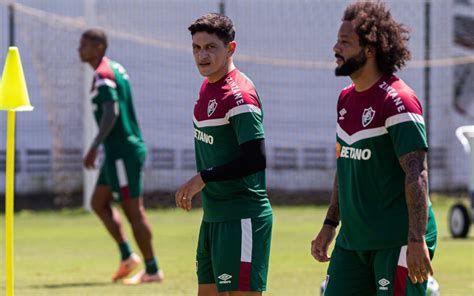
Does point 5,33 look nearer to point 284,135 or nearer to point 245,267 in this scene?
point 284,135

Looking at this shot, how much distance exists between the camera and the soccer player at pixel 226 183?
656 centimetres

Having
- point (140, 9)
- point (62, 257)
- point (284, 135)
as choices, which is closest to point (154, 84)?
point (140, 9)

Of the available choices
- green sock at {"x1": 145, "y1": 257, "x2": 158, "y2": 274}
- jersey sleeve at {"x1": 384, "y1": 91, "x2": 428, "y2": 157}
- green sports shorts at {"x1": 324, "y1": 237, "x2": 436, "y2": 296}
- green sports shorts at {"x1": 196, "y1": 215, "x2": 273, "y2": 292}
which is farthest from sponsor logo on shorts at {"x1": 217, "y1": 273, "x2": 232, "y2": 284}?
green sock at {"x1": 145, "y1": 257, "x2": 158, "y2": 274}

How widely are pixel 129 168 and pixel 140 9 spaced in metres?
10.9

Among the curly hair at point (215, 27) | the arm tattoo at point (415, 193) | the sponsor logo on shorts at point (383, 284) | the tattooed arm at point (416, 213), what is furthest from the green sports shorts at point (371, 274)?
the curly hair at point (215, 27)

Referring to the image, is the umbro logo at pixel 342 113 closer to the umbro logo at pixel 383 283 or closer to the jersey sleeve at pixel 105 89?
the umbro logo at pixel 383 283

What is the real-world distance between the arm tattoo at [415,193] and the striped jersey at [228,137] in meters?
1.18

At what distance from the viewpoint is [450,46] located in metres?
23.5

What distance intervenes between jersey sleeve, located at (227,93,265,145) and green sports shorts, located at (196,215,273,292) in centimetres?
56

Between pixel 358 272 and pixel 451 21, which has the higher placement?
pixel 451 21

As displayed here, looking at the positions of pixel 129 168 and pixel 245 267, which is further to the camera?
pixel 129 168

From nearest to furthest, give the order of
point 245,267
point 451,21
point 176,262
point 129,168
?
point 245,267 < point 129,168 < point 176,262 < point 451,21

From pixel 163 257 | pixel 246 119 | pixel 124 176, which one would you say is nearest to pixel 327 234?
pixel 246 119

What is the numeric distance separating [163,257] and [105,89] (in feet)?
9.62
